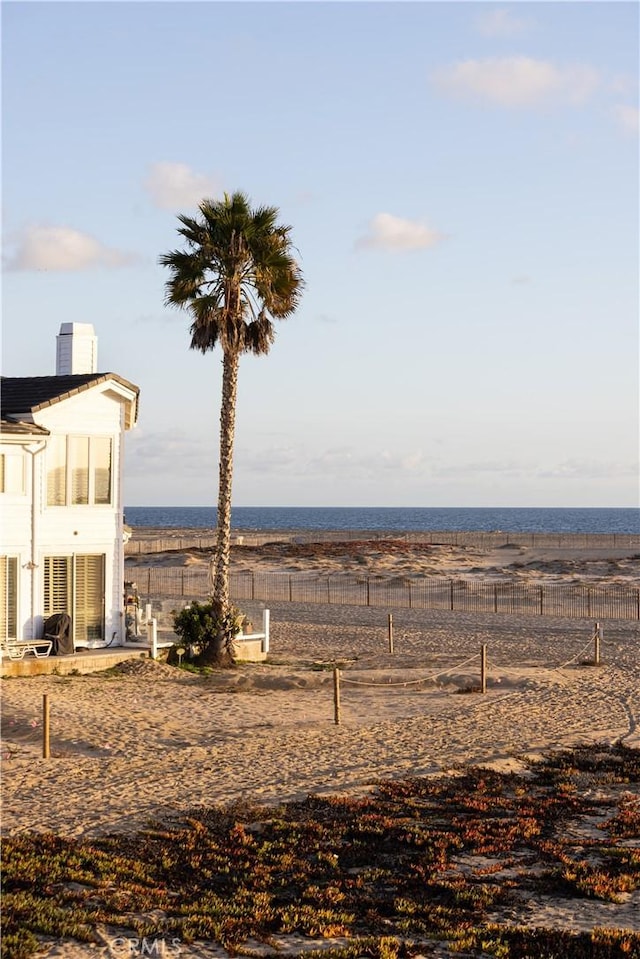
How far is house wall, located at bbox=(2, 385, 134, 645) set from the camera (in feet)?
86.1

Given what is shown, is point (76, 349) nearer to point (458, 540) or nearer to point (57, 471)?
point (57, 471)

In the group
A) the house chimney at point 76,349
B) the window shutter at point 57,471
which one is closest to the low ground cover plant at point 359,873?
the window shutter at point 57,471

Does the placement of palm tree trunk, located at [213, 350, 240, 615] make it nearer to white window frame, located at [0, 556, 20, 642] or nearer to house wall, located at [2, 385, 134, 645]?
house wall, located at [2, 385, 134, 645]

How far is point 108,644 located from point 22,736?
28.6 ft

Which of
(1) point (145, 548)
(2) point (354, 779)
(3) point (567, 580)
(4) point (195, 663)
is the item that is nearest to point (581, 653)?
(4) point (195, 663)

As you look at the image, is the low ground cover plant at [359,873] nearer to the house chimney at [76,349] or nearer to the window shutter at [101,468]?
the window shutter at [101,468]

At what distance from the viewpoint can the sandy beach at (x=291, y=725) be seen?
619 inches

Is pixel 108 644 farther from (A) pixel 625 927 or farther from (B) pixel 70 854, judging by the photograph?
(A) pixel 625 927

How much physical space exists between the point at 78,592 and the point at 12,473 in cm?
329

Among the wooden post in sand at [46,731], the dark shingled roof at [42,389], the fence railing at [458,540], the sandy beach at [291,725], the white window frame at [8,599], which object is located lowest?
the sandy beach at [291,725]

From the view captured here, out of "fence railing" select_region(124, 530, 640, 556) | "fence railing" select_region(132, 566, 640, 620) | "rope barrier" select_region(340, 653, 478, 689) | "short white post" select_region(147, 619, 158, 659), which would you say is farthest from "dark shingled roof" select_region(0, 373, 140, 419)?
"fence railing" select_region(124, 530, 640, 556)

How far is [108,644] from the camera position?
91.8 feet

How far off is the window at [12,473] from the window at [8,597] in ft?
5.13

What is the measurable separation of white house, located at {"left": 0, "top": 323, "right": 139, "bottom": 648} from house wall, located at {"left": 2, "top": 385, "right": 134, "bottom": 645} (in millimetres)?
23
